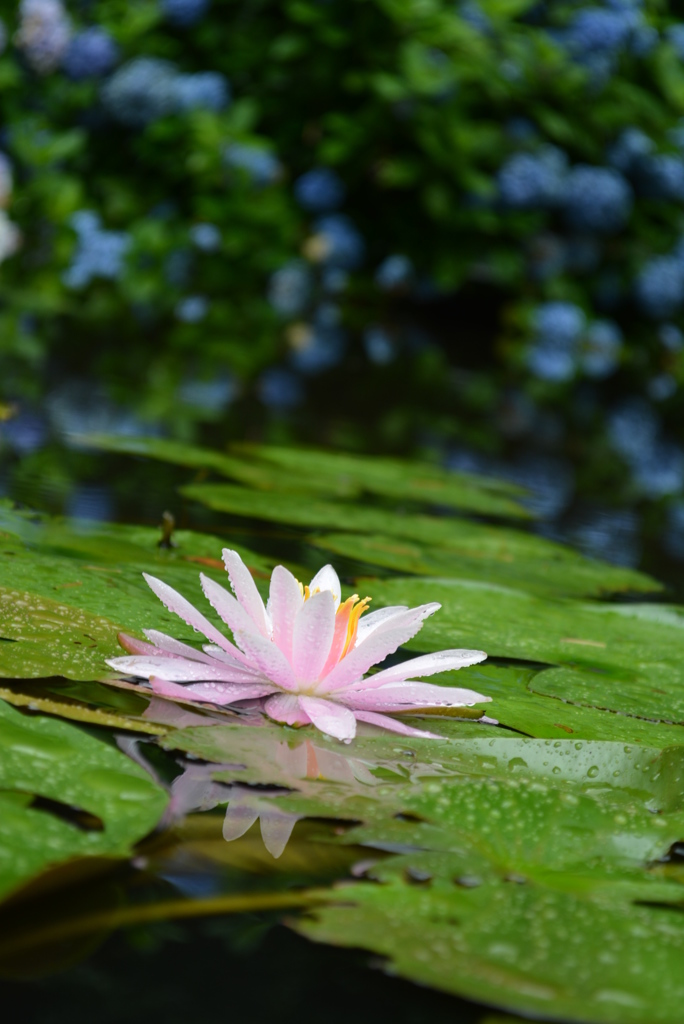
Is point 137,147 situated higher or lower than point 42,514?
higher

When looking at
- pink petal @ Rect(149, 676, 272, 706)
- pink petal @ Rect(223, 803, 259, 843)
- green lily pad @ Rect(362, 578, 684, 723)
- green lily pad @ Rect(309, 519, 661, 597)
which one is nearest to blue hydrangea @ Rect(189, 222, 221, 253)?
green lily pad @ Rect(309, 519, 661, 597)

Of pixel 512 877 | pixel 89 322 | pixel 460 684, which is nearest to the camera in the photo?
pixel 512 877

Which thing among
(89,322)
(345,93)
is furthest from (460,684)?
(345,93)

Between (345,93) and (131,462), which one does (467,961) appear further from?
(345,93)

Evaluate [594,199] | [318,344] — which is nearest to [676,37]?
[594,199]

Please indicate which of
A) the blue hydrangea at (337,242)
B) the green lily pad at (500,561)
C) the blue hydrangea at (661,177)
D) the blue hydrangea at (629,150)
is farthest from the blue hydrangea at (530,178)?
the green lily pad at (500,561)

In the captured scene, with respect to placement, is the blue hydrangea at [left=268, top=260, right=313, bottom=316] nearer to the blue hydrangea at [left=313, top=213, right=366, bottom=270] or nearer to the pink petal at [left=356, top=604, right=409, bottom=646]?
the blue hydrangea at [left=313, top=213, right=366, bottom=270]
